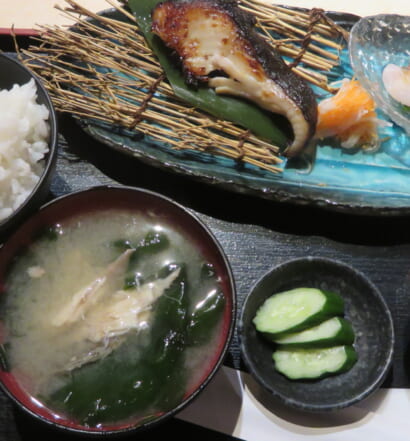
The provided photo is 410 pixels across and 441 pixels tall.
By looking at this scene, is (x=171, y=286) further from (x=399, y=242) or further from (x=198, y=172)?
(x=399, y=242)

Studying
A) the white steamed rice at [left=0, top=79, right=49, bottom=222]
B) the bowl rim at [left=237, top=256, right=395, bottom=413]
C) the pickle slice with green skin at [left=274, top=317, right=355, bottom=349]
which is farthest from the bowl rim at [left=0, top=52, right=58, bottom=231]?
the pickle slice with green skin at [left=274, top=317, right=355, bottom=349]

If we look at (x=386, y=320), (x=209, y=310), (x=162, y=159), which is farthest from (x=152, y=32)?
(x=386, y=320)

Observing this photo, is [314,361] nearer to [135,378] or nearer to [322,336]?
[322,336]

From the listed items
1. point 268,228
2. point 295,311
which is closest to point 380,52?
point 268,228

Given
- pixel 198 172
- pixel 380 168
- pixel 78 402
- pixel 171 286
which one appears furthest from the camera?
pixel 380 168

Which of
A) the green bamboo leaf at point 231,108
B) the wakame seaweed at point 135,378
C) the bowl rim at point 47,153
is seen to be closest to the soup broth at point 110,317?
the wakame seaweed at point 135,378

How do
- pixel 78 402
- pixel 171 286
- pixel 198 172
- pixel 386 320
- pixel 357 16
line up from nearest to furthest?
pixel 78 402 → pixel 171 286 → pixel 386 320 → pixel 198 172 → pixel 357 16

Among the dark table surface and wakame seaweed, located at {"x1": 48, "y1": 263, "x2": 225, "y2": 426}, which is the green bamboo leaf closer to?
the dark table surface
